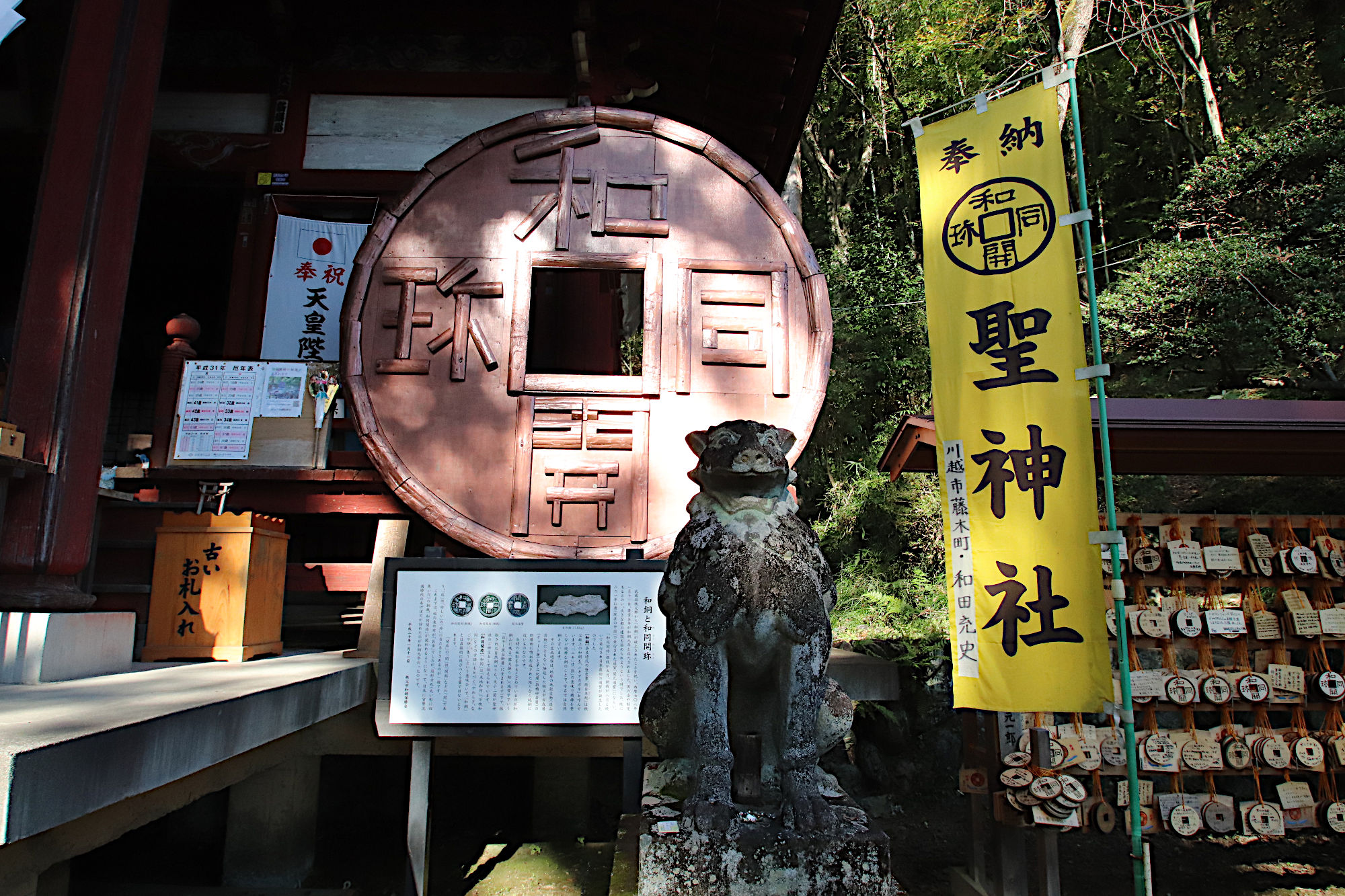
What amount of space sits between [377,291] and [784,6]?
3694mm

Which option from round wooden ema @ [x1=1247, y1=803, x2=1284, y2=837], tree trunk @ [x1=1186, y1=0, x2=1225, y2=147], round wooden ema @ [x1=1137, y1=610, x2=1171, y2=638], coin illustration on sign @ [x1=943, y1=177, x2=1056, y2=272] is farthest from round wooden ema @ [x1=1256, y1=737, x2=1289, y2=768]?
tree trunk @ [x1=1186, y1=0, x2=1225, y2=147]

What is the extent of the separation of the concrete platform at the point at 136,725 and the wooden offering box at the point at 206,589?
0.23 m

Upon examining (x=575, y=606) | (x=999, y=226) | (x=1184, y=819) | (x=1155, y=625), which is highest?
(x=999, y=226)

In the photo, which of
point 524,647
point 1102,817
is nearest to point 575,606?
point 524,647

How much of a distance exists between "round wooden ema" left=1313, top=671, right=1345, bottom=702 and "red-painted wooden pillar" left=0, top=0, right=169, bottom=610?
716 cm

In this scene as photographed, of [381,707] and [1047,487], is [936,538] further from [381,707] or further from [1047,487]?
[381,707]

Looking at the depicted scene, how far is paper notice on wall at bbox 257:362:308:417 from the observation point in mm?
5457

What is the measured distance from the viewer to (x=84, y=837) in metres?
3.19

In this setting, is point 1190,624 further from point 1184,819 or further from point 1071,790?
point 1071,790

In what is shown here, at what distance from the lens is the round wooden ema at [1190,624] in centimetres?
536

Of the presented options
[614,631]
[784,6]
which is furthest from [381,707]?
[784,6]

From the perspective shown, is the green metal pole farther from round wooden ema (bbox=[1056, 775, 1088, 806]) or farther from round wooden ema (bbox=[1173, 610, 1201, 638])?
round wooden ema (bbox=[1173, 610, 1201, 638])

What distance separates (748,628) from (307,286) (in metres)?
5.69

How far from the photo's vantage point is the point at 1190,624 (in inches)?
211
